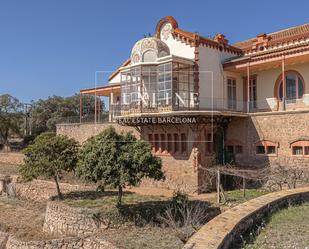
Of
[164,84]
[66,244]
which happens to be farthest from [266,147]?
[66,244]

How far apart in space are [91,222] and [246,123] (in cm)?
1052

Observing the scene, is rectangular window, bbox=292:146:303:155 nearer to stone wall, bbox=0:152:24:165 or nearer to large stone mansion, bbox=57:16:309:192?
large stone mansion, bbox=57:16:309:192

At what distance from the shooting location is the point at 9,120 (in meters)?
44.2

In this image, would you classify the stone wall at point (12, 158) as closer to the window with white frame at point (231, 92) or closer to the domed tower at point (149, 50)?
the domed tower at point (149, 50)

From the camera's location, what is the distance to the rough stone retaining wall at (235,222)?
6.10 metres

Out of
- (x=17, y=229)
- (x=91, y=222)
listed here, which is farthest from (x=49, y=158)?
(x=91, y=222)

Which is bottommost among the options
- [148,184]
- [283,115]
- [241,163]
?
[148,184]

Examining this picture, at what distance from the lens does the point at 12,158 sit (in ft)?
124

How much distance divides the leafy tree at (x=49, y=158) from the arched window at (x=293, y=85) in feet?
42.9

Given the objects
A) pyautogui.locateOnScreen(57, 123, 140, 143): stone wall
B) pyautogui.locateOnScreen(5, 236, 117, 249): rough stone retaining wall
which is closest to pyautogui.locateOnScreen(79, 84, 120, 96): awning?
pyautogui.locateOnScreen(57, 123, 140, 143): stone wall

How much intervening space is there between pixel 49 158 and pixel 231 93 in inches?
480

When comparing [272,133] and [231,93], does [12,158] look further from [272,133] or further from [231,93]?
[272,133]

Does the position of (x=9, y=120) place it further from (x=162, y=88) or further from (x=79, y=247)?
(x=79, y=247)

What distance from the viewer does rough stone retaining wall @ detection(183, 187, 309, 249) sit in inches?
240
